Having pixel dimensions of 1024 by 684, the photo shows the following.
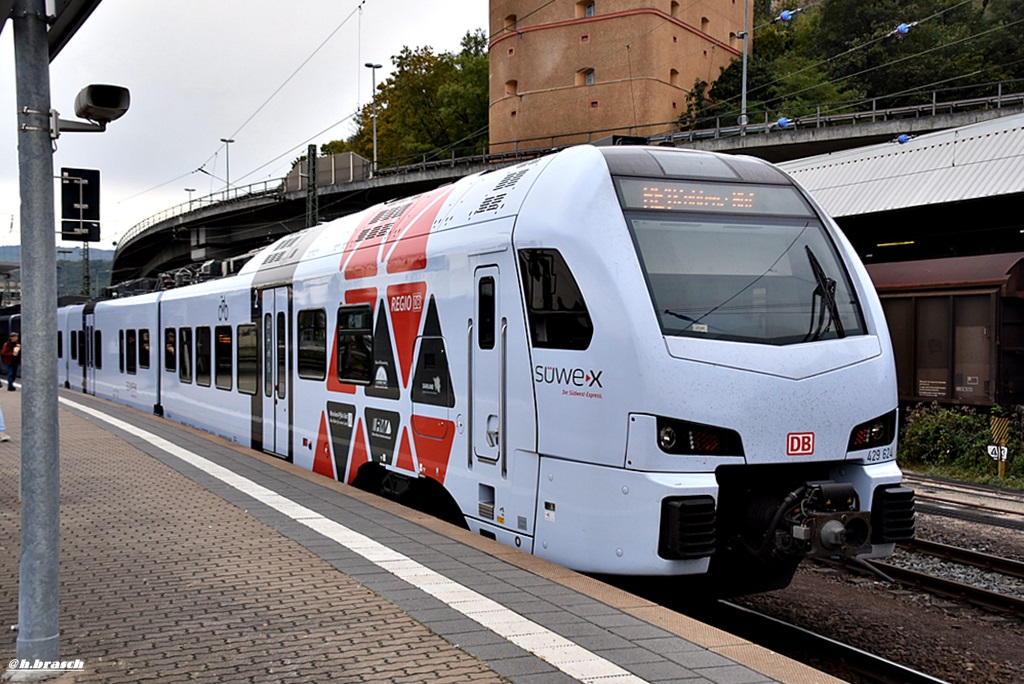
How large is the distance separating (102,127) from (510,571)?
363 centimetres

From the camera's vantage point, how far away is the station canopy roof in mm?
19000

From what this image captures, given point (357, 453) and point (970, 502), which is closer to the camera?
point (357, 453)

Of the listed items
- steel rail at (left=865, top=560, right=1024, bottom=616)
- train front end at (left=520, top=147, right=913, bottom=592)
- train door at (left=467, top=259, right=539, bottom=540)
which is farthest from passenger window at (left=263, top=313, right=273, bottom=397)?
steel rail at (left=865, top=560, right=1024, bottom=616)

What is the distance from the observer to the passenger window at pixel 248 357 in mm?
13258

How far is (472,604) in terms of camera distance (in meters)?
5.70

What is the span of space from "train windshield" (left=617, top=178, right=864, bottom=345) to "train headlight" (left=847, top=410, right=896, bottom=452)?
62 cm

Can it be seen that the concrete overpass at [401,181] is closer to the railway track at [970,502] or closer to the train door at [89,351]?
the train door at [89,351]

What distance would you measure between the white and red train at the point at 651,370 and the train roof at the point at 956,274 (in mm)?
9352

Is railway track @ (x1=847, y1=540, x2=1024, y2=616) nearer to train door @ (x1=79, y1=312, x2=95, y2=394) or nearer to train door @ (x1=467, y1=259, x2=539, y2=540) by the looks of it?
train door @ (x1=467, y1=259, x2=539, y2=540)

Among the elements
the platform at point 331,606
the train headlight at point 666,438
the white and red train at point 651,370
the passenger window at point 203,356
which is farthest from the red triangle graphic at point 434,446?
the passenger window at point 203,356

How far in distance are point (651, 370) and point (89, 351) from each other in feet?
80.1

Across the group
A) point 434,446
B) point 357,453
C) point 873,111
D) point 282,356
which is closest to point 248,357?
point 282,356

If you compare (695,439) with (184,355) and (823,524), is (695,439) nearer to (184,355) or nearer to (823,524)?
(823,524)

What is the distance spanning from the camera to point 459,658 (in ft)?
15.7
